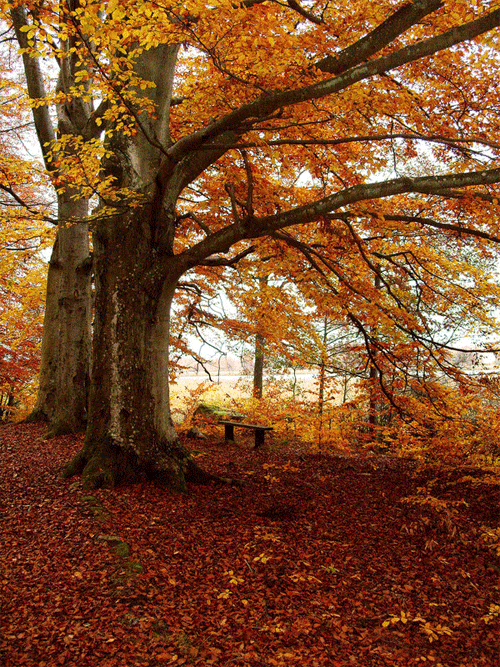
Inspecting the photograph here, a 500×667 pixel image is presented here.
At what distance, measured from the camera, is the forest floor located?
2.83 metres

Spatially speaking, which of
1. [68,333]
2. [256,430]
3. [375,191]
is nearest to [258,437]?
[256,430]

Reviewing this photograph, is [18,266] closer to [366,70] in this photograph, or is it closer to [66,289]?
[66,289]

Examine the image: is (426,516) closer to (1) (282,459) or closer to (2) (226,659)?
(2) (226,659)

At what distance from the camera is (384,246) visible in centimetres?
679

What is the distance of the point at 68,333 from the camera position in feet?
27.1

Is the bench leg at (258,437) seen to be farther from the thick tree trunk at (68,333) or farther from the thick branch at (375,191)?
the thick branch at (375,191)

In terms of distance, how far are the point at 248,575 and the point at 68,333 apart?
6.11m

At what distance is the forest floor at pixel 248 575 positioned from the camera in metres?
2.83

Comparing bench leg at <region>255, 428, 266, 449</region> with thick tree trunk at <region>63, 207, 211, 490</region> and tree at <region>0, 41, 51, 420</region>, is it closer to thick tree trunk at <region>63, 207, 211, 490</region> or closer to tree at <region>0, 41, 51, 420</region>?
thick tree trunk at <region>63, 207, 211, 490</region>

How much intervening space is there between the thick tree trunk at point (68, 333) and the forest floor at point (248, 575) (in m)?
2.32

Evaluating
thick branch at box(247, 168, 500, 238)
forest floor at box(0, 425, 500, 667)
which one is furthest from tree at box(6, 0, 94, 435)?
thick branch at box(247, 168, 500, 238)

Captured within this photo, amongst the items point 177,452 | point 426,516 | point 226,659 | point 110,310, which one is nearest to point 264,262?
point 110,310

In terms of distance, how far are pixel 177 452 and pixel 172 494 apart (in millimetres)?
618

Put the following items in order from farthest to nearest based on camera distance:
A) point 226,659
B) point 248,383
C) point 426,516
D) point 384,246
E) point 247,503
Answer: point 248,383 → point 384,246 → point 247,503 → point 426,516 → point 226,659
